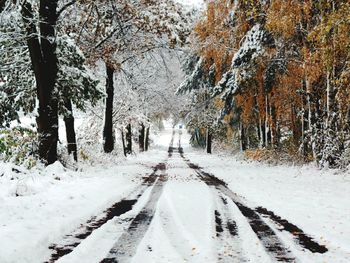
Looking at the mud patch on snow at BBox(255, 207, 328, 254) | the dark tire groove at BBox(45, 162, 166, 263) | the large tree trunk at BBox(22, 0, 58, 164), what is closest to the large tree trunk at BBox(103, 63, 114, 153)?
the large tree trunk at BBox(22, 0, 58, 164)

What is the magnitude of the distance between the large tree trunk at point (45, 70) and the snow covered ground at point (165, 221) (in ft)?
5.93

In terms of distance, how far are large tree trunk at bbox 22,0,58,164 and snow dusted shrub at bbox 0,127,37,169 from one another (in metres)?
0.38

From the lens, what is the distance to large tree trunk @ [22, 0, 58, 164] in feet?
43.5

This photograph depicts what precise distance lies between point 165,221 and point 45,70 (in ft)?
28.3

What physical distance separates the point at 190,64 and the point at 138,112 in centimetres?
619

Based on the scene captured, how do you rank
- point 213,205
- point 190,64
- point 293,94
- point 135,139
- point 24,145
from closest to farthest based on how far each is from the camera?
1. point 213,205
2. point 24,145
3. point 293,94
4. point 190,64
5. point 135,139

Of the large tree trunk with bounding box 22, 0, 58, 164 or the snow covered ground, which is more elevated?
the large tree trunk with bounding box 22, 0, 58, 164

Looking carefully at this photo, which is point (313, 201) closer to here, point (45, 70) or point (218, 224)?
point (218, 224)

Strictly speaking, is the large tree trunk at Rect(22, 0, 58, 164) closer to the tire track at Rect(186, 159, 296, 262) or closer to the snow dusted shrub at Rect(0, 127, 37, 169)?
the snow dusted shrub at Rect(0, 127, 37, 169)

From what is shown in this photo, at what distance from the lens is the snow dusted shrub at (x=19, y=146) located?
1209 centimetres

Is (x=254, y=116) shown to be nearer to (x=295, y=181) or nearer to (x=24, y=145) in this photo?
(x=295, y=181)

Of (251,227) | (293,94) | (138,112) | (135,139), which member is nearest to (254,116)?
(293,94)

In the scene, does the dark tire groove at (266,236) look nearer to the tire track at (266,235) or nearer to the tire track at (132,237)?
the tire track at (266,235)

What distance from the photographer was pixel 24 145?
13.4m
